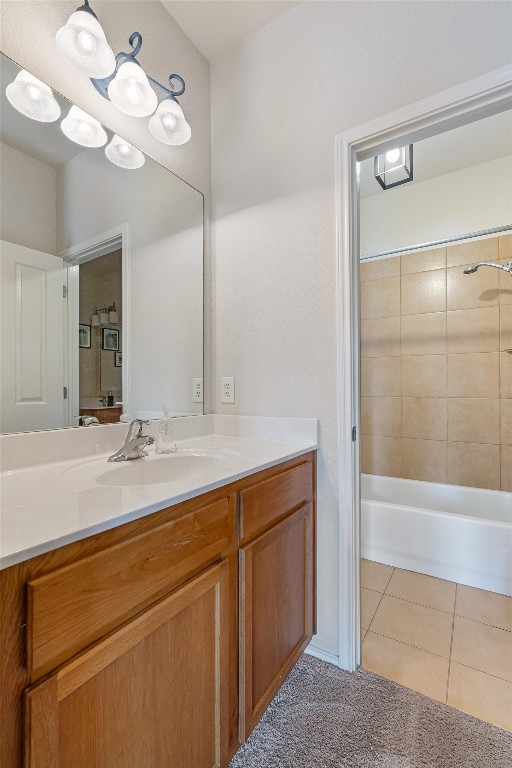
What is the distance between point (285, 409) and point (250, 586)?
70 centimetres

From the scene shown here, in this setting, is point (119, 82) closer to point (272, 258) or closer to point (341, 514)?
point (272, 258)

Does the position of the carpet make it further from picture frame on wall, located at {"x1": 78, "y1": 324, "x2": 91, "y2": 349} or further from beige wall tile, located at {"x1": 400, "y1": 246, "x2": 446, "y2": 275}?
beige wall tile, located at {"x1": 400, "y1": 246, "x2": 446, "y2": 275}

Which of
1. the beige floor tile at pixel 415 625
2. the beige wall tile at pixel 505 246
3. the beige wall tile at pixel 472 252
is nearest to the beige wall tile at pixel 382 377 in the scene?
the beige wall tile at pixel 472 252

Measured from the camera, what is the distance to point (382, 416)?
2779 millimetres

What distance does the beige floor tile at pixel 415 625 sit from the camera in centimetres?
147

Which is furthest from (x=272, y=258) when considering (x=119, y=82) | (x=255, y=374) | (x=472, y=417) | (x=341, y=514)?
(x=472, y=417)

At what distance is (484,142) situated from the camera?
7.06 ft

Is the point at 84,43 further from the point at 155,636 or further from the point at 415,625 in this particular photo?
the point at 415,625

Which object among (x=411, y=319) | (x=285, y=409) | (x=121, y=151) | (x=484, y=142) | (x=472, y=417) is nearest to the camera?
(x=121, y=151)

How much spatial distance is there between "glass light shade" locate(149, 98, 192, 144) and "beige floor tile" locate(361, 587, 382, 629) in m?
2.21

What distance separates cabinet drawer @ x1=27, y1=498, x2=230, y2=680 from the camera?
1.76 feet

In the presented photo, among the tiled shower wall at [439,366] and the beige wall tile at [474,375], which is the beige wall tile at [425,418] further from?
the beige wall tile at [474,375]

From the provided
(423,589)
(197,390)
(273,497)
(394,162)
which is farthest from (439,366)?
(273,497)

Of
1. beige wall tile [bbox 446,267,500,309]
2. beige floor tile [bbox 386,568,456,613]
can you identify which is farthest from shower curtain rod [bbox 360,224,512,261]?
beige floor tile [bbox 386,568,456,613]
